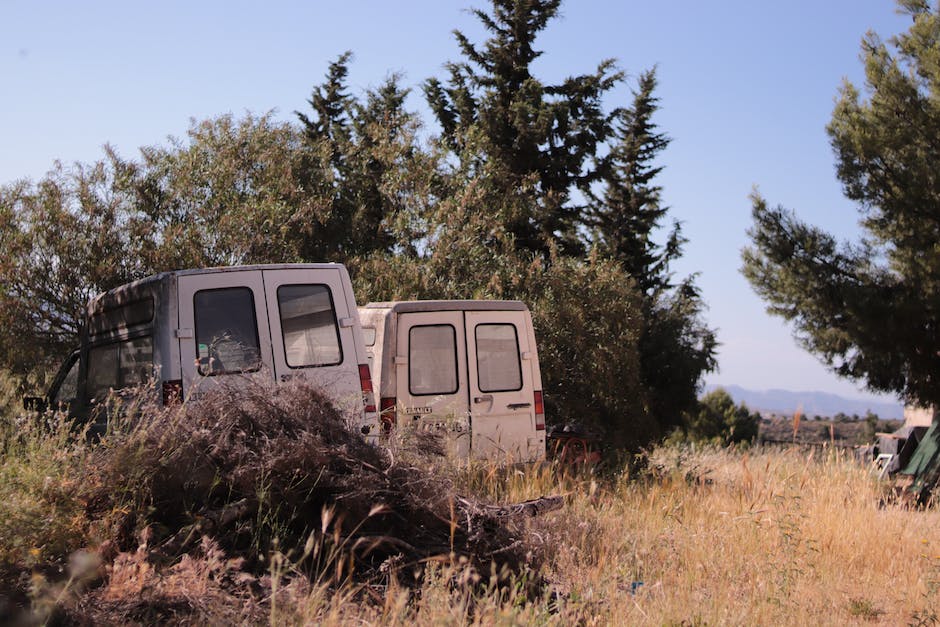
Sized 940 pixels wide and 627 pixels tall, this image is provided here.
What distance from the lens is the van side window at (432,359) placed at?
1069cm

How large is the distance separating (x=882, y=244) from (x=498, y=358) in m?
10.9

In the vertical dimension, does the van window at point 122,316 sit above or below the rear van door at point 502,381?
above

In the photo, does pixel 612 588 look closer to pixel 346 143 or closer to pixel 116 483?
pixel 116 483

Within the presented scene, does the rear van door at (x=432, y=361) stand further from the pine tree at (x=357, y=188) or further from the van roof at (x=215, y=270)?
the pine tree at (x=357, y=188)

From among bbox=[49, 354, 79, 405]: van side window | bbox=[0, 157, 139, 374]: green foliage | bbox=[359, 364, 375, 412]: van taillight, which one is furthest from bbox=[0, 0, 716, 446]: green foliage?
bbox=[359, 364, 375, 412]: van taillight

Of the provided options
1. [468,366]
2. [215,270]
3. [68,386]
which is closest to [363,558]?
[215,270]

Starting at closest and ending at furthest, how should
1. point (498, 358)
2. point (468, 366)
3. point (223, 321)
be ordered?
point (223, 321) < point (468, 366) < point (498, 358)

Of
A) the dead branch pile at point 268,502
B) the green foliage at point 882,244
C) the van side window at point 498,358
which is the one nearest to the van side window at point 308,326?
the van side window at point 498,358

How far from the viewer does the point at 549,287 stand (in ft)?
64.5

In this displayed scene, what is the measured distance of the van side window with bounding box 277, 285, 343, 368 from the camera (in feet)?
29.8

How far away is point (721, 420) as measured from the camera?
44750 millimetres

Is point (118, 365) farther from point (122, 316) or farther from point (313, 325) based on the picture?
point (313, 325)

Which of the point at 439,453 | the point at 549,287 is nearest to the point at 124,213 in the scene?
the point at 549,287

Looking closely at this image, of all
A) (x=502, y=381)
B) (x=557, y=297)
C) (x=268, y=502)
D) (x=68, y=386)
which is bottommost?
(x=268, y=502)
